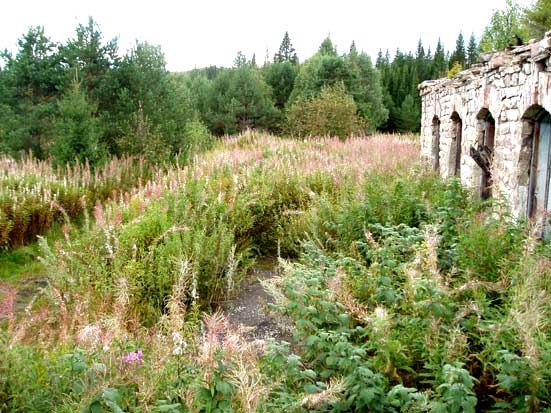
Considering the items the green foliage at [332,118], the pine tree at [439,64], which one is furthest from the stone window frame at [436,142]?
the pine tree at [439,64]

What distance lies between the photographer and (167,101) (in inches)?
670

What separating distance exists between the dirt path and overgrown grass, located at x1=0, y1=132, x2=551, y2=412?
224 mm

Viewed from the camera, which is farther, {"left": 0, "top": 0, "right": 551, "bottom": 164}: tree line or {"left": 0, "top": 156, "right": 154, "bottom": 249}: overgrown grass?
{"left": 0, "top": 0, "right": 551, "bottom": 164}: tree line

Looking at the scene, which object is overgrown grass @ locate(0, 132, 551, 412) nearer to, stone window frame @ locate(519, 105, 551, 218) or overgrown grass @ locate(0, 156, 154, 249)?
stone window frame @ locate(519, 105, 551, 218)

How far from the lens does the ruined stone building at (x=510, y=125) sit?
15.6ft

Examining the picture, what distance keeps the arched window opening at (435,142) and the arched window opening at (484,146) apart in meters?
3.04

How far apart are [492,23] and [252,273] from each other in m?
26.5

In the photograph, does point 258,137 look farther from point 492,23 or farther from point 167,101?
point 492,23

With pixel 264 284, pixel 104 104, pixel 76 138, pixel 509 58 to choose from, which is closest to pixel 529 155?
pixel 509 58

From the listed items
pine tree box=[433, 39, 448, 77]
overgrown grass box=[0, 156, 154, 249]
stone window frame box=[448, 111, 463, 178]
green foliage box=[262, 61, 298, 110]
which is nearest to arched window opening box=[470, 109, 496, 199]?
stone window frame box=[448, 111, 463, 178]

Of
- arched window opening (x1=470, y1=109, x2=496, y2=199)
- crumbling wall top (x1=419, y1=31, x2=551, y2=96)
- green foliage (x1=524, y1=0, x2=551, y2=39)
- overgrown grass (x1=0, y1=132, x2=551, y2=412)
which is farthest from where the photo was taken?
green foliage (x1=524, y1=0, x2=551, y2=39)

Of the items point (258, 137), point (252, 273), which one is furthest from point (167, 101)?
point (252, 273)

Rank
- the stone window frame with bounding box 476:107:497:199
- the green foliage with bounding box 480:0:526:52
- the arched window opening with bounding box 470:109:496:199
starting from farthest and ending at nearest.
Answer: the green foliage with bounding box 480:0:526:52 < the stone window frame with bounding box 476:107:497:199 < the arched window opening with bounding box 470:109:496:199

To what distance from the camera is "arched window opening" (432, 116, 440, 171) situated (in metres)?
9.89
